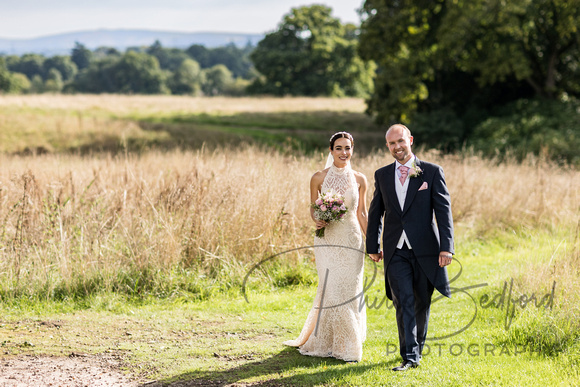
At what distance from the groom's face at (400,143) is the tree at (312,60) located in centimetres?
4937

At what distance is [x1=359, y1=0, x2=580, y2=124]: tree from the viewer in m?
22.1

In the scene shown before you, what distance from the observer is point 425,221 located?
496 centimetres

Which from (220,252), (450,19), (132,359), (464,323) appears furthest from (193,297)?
(450,19)

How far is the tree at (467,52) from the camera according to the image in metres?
22.1

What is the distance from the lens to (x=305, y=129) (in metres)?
30.0

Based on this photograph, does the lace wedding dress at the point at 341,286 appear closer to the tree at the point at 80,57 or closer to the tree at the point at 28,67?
the tree at the point at 28,67

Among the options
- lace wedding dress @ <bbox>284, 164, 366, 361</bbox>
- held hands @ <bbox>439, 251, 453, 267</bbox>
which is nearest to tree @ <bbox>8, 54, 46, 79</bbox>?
lace wedding dress @ <bbox>284, 164, 366, 361</bbox>

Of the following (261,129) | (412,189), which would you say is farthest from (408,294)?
(261,129)

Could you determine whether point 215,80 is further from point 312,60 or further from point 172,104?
point 172,104

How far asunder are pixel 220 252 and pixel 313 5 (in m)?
51.4

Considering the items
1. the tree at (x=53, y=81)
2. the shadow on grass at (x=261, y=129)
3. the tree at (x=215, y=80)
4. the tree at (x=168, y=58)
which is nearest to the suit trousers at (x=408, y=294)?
the shadow on grass at (x=261, y=129)

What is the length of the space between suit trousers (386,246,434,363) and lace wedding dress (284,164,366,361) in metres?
0.43

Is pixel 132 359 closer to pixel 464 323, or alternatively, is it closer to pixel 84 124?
pixel 464 323

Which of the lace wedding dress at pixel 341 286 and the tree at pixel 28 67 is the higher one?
the tree at pixel 28 67
